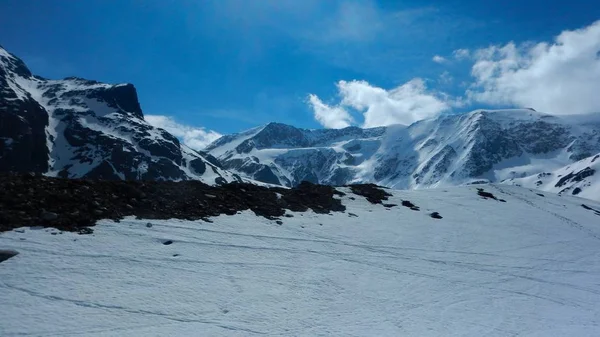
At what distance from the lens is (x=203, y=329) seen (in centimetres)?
1173

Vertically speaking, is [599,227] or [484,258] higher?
[599,227]

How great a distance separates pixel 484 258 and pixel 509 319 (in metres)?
8.18

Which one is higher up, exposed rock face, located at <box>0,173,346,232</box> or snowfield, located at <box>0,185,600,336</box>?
exposed rock face, located at <box>0,173,346,232</box>

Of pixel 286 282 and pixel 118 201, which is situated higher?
pixel 118 201

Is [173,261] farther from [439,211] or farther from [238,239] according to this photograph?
[439,211]

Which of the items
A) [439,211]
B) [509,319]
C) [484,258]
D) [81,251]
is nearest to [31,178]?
[81,251]

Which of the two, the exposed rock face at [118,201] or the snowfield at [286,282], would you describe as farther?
the exposed rock face at [118,201]

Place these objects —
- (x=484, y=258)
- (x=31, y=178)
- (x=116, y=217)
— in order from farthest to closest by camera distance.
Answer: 1. (x=484, y=258)
2. (x=31, y=178)
3. (x=116, y=217)

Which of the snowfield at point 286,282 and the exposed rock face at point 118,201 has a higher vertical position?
the exposed rock face at point 118,201

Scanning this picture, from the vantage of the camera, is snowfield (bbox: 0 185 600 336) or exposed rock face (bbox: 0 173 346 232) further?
exposed rock face (bbox: 0 173 346 232)

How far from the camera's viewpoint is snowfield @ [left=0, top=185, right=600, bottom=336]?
12039 millimetres

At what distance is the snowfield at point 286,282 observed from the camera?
12039 mm

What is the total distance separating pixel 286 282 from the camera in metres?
15.8

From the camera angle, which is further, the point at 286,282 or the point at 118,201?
the point at 118,201
